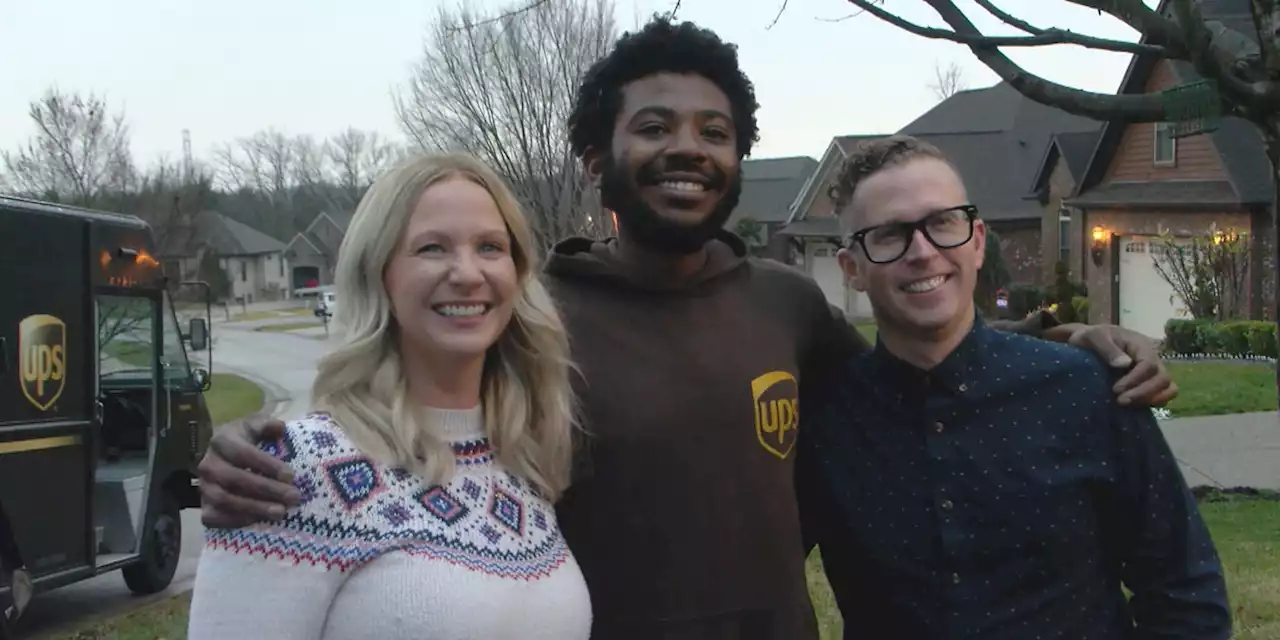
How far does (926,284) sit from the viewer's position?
97.2 inches

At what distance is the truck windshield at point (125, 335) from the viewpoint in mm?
8633

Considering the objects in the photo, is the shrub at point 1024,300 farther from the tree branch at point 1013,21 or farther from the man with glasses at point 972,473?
the man with glasses at point 972,473

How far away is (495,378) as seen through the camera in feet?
8.06

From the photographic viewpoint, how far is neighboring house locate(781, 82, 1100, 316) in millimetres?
30234

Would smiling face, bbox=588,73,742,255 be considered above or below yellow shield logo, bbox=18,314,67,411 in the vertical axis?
above

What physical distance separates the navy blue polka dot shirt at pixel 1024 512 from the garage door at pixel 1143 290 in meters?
22.0

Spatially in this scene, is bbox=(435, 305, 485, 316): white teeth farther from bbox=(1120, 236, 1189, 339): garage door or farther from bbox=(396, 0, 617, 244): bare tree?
bbox=(1120, 236, 1189, 339): garage door

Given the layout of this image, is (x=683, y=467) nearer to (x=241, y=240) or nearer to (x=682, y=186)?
(x=682, y=186)

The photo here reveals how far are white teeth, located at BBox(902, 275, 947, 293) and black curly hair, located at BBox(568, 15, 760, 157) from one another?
0.62 metres

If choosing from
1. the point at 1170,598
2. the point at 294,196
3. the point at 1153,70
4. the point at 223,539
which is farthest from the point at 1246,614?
the point at 294,196

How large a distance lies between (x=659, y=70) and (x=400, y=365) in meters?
1.01

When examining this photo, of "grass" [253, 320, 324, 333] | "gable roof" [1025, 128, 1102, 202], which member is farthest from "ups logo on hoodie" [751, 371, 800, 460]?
"grass" [253, 320, 324, 333]

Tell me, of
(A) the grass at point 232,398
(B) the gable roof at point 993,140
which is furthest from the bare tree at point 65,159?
(B) the gable roof at point 993,140

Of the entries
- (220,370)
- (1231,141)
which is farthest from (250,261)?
(1231,141)
